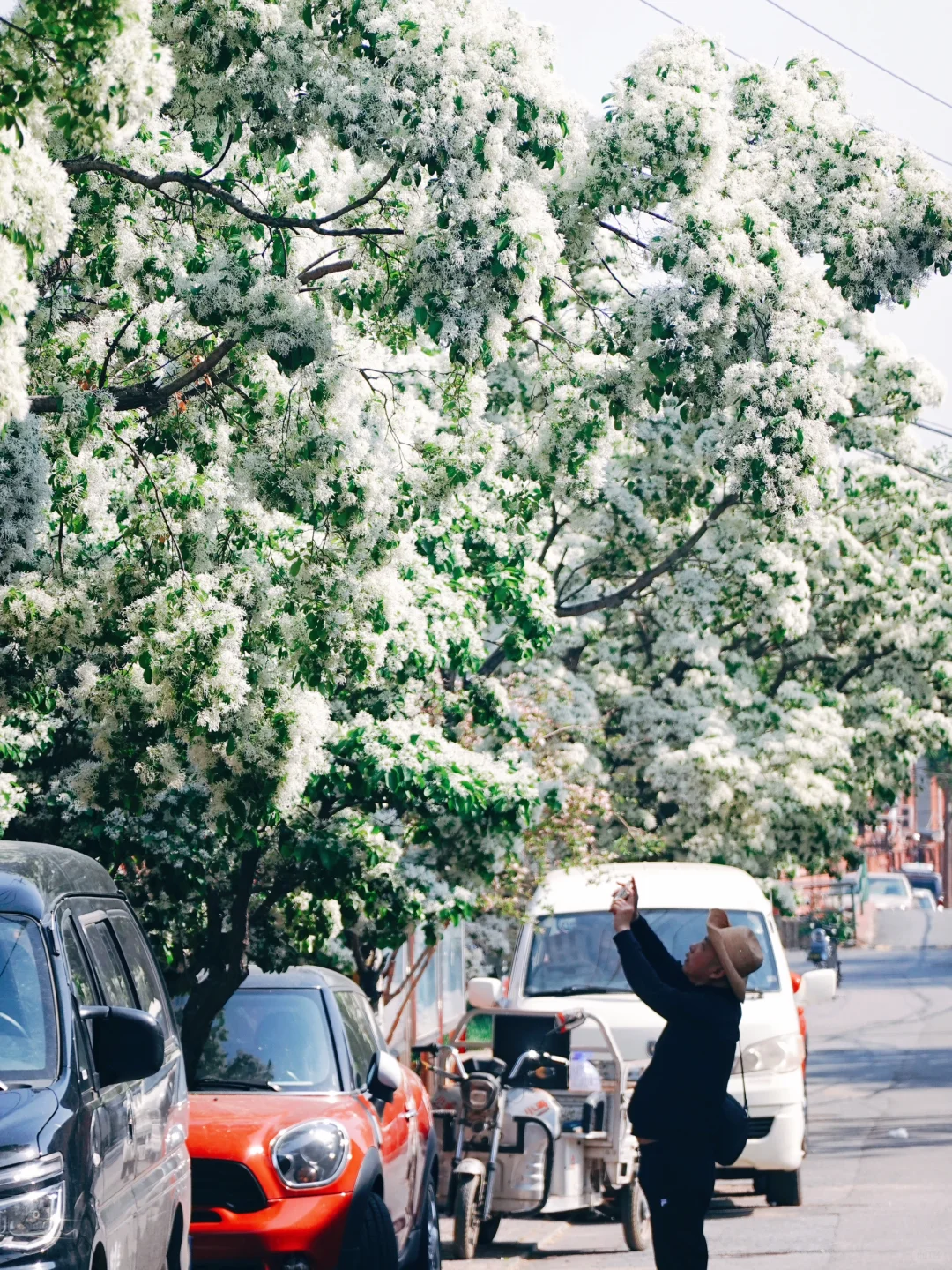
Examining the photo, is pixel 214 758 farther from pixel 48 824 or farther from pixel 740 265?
pixel 740 265

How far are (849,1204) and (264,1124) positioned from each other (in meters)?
6.17

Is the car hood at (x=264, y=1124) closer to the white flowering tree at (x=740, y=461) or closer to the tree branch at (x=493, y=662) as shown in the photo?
Result: the white flowering tree at (x=740, y=461)

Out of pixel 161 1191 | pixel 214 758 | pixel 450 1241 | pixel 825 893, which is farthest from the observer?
pixel 825 893

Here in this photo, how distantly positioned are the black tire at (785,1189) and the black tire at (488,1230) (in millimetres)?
2281

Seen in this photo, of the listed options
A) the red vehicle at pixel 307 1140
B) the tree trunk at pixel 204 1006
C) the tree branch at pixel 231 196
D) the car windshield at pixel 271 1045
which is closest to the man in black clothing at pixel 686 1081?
the red vehicle at pixel 307 1140

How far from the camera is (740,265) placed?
30.6ft

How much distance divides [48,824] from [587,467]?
5.10m

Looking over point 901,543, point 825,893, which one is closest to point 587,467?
point 901,543

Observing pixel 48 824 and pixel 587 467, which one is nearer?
pixel 48 824

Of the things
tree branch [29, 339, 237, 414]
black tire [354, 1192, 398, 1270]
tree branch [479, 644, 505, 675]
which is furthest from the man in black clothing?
tree branch [479, 644, 505, 675]

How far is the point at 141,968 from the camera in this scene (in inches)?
294

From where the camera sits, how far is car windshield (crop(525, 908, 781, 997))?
14461 mm

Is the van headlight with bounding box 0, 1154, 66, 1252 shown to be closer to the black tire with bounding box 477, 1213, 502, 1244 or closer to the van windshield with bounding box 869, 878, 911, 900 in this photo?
the black tire with bounding box 477, 1213, 502, 1244

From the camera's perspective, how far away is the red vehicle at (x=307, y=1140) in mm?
8516
